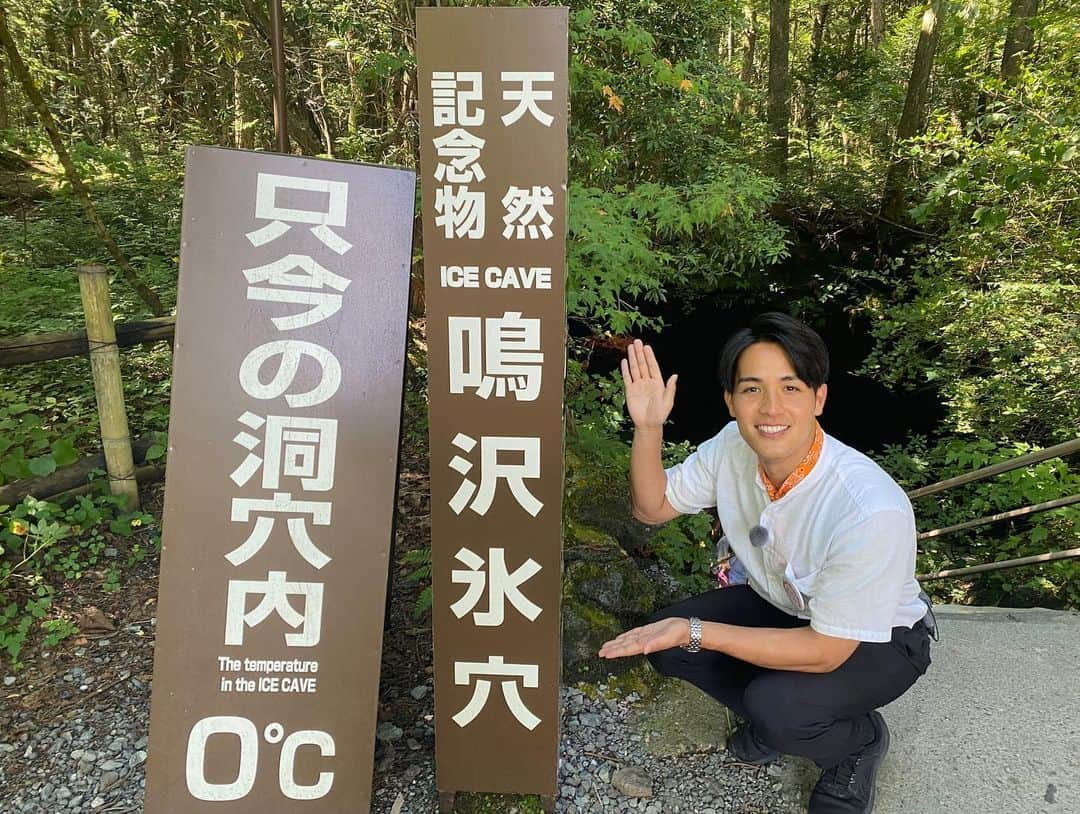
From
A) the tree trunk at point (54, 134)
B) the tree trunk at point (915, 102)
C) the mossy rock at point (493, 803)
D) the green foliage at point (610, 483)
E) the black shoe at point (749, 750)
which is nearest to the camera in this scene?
the mossy rock at point (493, 803)

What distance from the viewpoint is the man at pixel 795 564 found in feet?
6.50

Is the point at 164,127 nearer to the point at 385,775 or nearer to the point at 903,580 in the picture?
the point at 385,775

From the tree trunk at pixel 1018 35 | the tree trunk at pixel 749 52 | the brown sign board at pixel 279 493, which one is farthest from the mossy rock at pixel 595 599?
the tree trunk at pixel 749 52

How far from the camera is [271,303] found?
89.7 inches

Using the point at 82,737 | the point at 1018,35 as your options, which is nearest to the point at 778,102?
the point at 1018,35

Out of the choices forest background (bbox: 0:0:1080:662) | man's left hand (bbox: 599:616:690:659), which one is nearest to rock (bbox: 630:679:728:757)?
man's left hand (bbox: 599:616:690:659)

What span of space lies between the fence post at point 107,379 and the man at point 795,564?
114 inches

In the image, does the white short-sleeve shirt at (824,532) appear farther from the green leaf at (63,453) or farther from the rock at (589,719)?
the green leaf at (63,453)

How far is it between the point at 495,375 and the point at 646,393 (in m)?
0.55

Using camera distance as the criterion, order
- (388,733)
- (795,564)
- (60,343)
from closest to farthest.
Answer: (795,564), (388,733), (60,343)

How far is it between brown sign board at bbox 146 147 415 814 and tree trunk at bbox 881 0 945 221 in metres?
10.9

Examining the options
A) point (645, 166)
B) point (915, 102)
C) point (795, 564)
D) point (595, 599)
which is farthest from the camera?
point (915, 102)

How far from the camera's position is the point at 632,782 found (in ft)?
8.21

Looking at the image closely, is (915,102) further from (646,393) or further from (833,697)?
(833,697)
